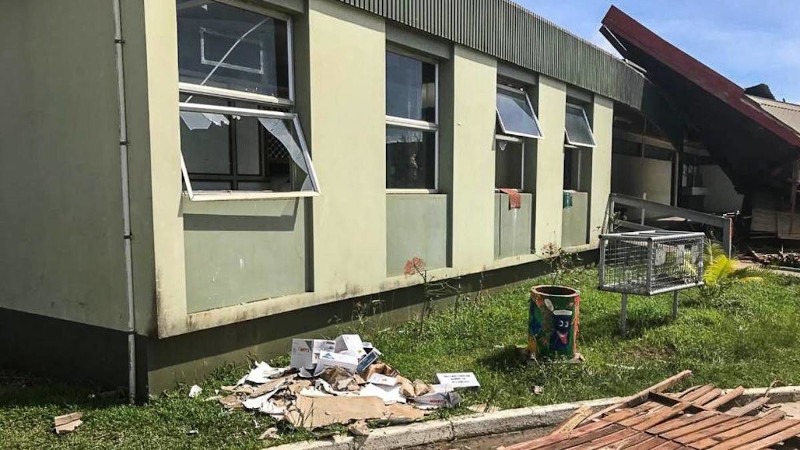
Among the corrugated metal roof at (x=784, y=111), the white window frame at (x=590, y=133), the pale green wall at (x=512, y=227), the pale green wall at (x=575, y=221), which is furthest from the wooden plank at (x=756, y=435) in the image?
the corrugated metal roof at (x=784, y=111)

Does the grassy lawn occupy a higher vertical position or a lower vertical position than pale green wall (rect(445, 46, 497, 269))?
lower

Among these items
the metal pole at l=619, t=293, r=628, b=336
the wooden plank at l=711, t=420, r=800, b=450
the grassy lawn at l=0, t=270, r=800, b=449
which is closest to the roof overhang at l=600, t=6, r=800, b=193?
the grassy lawn at l=0, t=270, r=800, b=449

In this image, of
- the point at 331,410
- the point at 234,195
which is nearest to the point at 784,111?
the point at 234,195

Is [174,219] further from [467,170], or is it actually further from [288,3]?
[467,170]

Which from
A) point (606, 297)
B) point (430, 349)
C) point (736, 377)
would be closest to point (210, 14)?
point (430, 349)

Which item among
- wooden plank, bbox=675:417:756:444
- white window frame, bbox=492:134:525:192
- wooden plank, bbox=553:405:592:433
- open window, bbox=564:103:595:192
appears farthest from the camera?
open window, bbox=564:103:595:192

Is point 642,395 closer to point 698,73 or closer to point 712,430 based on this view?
point 712,430

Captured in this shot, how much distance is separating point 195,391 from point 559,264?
7.11 m

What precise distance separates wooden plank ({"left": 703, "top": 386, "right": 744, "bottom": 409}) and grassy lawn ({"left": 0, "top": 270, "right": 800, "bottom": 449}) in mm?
303

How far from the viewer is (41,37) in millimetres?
4785

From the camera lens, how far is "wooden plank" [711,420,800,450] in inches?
148

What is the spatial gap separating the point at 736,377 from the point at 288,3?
17.8 feet

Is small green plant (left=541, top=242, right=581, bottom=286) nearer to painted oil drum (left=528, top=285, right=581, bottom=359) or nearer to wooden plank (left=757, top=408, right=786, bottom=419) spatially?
painted oil drum (left=528, top=285, right=581, bottom=359)

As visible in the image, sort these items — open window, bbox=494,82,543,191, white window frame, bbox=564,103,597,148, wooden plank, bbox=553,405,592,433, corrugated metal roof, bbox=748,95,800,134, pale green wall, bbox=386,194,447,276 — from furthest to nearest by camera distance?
corrugated metal roof, bbox=748,95,800,134 → white window frame, bbox=564,103,597,148 → open window, bbox=494,82,543,191 → pale green wall, bbox=386,194,447,276 → wooden plank, bbox=553,405,592,433
